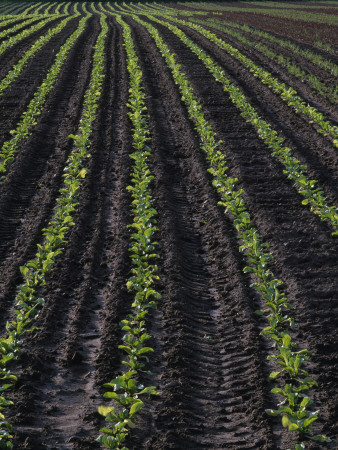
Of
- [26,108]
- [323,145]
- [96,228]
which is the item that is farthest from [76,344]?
[26,108]

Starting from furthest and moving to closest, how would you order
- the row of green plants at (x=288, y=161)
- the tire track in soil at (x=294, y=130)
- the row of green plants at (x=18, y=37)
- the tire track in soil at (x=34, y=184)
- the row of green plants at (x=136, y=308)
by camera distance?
1. the row of green plants at (x=18, y=37)
2. the tire track in soil at (x=294, y=130)
3. the row of green plants at (x=288, y=161)
4. the tire track in soil at (x=34, y=184)
5. the row of green plants at (x=136, y=308)

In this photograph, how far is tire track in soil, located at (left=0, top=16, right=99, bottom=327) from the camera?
837 centimetres

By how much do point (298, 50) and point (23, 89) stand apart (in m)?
12.1

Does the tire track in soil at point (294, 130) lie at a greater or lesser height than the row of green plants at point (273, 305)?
lesser

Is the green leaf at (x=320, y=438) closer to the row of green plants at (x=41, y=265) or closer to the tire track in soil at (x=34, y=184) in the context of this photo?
the row of green plants at (x=41, y=265)

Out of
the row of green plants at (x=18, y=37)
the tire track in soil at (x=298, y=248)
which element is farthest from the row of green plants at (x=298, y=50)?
the row of green plants at (x=18, y=37)

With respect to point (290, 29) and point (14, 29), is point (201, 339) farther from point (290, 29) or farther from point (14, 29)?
point (290, 29)

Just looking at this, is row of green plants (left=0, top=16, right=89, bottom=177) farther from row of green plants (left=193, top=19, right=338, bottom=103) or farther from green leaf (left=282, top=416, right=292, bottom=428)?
green leaf (left=282, top=416, right=292, bottom=428)

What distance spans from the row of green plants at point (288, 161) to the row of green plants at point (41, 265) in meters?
3.71

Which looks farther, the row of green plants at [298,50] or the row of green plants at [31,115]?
the row of green plants at [298,50]

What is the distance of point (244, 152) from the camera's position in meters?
12.5

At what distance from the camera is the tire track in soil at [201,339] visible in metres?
5.22

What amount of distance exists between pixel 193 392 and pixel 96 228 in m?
3.99

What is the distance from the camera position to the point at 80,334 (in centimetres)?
657
